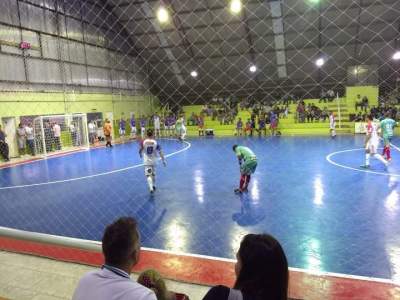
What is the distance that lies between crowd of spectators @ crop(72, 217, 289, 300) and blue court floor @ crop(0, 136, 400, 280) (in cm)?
338

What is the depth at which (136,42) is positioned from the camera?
87.6 ft

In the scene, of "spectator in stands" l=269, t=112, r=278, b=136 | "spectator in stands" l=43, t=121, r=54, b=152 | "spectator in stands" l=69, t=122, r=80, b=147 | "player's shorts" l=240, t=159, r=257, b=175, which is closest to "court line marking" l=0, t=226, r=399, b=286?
"player's shorts" l=240, t=159, r=257, b=175

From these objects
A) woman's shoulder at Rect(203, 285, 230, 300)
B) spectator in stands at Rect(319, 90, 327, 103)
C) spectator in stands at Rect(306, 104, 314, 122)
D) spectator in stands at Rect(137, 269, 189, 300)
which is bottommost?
spectator in stands at Rect(137, 269, 189, 300)

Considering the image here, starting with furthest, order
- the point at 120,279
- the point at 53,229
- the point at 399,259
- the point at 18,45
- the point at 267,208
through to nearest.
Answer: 1. the point at 18,45
2. the point at 267,208
3. the point at 53,229
4. the point at 399,259
5. the point at 120,279

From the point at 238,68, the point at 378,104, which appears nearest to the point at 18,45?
the point at 238,68

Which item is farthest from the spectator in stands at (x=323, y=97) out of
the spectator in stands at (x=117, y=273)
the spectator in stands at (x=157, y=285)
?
the spectator in stands at (x=117, y=273)

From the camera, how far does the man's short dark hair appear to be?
1.91m

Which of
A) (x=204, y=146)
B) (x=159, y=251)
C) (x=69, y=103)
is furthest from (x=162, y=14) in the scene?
(x=159, y=251)

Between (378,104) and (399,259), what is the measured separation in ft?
73.3

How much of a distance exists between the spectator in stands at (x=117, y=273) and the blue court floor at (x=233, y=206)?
345 centimetres

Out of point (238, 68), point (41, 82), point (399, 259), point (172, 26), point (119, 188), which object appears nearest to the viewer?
point (399, 259)

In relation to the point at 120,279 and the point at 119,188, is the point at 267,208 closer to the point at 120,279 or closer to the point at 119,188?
the point at 119,188

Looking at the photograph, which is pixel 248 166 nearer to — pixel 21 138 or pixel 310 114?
pixel 21 138

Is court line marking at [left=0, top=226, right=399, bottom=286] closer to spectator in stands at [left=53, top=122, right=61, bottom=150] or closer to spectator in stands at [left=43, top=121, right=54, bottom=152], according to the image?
spectator in stands at [left=53, top=122, right=61, bottom=150]
